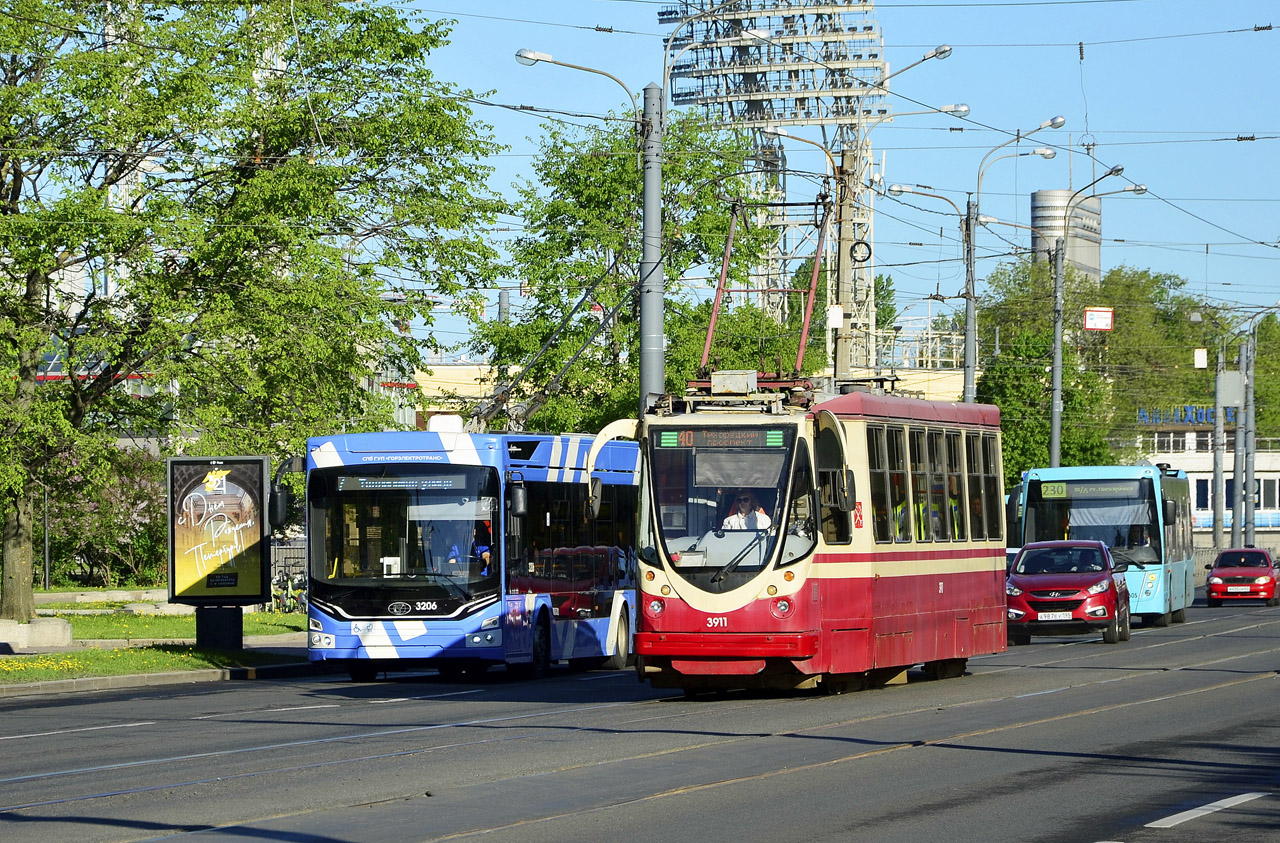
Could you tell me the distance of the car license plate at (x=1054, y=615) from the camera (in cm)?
3017

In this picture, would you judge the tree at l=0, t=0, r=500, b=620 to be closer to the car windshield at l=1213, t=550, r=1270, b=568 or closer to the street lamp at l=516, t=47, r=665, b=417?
the street lamp at l=516, t=47, r=665, b=417

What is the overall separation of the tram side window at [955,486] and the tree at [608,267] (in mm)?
24921

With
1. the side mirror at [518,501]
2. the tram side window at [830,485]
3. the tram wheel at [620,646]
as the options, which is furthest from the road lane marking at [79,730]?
the tram wheel at [620,646]

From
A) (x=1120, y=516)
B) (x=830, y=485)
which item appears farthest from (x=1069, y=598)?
(x=830, y=485)

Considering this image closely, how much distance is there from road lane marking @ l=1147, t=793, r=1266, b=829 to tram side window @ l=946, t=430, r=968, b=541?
995cm

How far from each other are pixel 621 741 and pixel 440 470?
9375 mm

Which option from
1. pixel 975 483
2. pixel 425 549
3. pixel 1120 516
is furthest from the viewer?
pixel 1120 516

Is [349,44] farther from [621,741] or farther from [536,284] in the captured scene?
[621,741]

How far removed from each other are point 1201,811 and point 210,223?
2413 cm

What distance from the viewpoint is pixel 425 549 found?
23219mm

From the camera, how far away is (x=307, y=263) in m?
32.0

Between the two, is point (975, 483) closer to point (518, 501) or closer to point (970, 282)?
point (518, 501)

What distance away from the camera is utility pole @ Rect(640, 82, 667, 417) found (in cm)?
2612

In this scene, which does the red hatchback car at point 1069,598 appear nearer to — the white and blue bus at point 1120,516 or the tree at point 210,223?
the white and blue bus at point 1120,516
